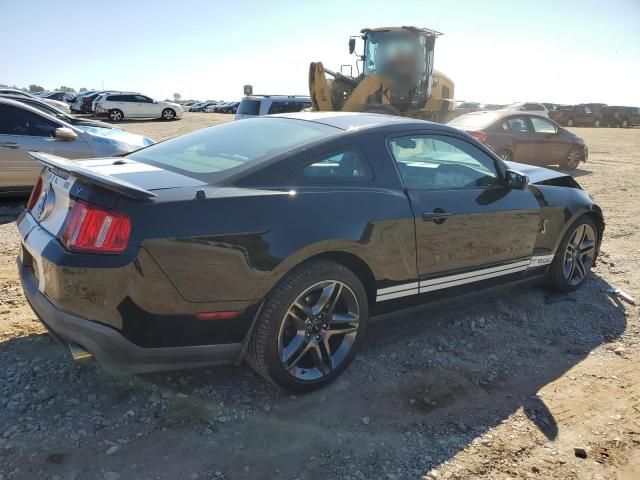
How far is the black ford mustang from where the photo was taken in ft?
7.62

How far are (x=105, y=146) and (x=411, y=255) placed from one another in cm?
542

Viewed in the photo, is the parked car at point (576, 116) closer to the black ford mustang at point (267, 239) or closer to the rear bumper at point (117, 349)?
the black ford mustang at point (267, 239)

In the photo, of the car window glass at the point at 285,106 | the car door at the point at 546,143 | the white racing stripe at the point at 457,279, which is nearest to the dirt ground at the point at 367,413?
the white racing stripe at the point at 457,279

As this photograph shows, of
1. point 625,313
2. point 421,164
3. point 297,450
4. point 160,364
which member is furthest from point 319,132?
point 625,313

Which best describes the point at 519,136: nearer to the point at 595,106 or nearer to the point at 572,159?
the point at 572,159

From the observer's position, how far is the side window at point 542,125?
11820 millimetres

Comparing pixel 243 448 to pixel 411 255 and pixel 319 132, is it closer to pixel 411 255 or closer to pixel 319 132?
pixel 411 255

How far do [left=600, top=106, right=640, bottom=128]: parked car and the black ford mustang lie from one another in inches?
1572

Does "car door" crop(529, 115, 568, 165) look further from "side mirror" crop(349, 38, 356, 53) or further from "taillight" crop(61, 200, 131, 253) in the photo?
"taillight" crop(61, 200, 131, 253)

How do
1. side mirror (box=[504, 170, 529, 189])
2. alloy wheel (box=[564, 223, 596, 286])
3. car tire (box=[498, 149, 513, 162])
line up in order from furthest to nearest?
car tire (box=[498, 149, 513, 162]), alloy wheel (box=[564, 223, 596, 286]), side mirror (box=[504, 170, 529, 189])

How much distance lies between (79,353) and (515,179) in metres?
3.11

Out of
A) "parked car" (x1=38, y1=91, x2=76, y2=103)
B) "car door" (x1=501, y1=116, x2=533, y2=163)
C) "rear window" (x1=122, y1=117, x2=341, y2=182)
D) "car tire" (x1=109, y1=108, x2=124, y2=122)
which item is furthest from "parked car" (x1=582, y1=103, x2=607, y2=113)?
"rear window" (x1=122, y1=117, x2=341, y2=182)

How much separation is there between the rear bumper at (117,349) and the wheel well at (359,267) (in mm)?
704

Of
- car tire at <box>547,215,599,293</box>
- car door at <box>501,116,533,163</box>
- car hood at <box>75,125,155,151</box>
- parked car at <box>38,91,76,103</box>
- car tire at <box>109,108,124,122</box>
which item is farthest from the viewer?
parked car at <box>38,91,76,103</box>
